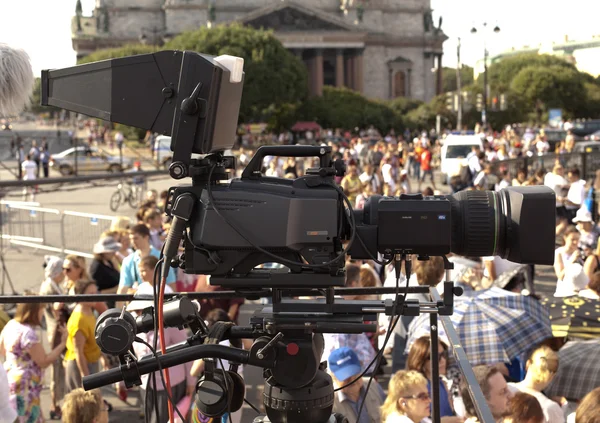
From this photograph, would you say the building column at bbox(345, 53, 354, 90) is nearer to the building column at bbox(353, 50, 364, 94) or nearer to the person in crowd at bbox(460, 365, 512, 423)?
the building column at bbox(353, 50, 364, 94)

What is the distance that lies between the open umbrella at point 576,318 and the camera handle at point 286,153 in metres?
3.91

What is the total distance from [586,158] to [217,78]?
20493mm

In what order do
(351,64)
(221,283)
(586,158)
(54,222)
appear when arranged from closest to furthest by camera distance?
(221,283) < (54,222) < (586,158) < (351,64)

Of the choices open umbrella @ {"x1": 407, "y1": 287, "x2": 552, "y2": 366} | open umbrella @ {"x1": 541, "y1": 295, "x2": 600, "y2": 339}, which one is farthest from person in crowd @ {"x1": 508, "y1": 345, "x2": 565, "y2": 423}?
open umbrella @ {"x1": 541, "y1": 295, "x2": 600, "y2": 339}

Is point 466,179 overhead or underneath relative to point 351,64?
underneath

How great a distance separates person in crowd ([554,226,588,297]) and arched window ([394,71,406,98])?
90.7 m

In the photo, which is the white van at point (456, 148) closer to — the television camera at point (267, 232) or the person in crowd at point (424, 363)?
the person in crowd at point (424, 363)

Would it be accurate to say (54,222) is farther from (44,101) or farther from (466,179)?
(44,101)

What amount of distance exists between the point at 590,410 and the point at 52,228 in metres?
11.4

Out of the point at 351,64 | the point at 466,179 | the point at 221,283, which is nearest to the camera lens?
the point at 221,283

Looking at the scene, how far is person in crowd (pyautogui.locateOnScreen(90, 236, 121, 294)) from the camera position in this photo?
29.6 ft

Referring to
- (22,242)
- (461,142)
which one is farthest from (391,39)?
(22,242)

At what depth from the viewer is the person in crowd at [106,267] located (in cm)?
902

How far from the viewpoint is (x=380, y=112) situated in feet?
227
